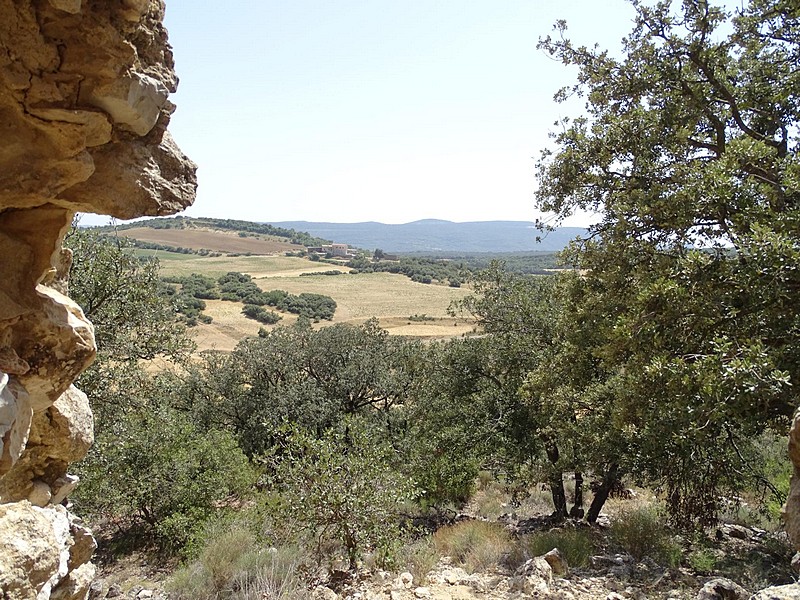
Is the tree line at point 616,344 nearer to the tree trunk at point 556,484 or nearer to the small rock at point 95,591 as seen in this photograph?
the tree trunk at point 556,484

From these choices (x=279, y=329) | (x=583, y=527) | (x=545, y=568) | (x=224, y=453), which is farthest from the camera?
(x=279, y=329)

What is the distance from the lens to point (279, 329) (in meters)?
25.0

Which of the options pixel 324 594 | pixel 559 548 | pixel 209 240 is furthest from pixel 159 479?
pixel 209 240

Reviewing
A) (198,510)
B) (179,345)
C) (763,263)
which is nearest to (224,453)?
(198,510)

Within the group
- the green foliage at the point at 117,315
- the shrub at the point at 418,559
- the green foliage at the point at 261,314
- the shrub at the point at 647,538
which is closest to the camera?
the shrub at the point at 418,559

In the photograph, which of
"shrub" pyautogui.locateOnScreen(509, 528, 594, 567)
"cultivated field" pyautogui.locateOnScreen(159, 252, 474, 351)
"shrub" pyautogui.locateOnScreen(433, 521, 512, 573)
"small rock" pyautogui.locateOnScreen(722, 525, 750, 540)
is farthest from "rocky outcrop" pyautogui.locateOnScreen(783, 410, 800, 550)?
"cultivated field" pyautogui.locateOnScreen(159, 252, 474, 351)

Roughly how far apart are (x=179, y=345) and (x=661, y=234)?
1017 cm

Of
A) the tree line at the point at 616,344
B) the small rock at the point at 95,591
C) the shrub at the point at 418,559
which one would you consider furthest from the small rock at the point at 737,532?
the small rock at the point at 95,591

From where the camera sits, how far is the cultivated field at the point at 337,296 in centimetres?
5191

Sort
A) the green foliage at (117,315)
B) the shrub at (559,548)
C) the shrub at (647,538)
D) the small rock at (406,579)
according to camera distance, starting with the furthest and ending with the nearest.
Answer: the green foliage at (117,315)
the shrub at (647,538)
the shrub at (559,548)
the small rock at (406,579)

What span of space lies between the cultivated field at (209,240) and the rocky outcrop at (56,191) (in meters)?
122

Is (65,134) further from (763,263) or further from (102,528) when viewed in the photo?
(102,528)

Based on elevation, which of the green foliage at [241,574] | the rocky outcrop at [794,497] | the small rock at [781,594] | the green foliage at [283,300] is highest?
the rocky outcrop at [794,497]

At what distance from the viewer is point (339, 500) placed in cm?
903
